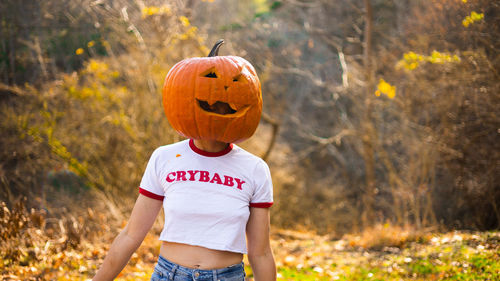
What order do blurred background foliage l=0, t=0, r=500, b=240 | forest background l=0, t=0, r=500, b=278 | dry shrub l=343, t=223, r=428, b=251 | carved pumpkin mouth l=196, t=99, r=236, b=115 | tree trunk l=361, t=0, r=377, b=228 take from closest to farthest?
carved pumpkin mouth l=196, t=99, r=236, b=115 < forest background l=0, t=0, r=500, b=278 < blurred background foliage l=0, t=0, r=500, b=240 < dry shrub l=343, t=223, r=428, b=251 < tree trunk l=361, t=0, r=377, b=228

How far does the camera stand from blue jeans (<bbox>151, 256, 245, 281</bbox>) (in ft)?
7.26

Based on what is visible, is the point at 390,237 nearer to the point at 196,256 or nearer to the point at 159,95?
the point at 159,95

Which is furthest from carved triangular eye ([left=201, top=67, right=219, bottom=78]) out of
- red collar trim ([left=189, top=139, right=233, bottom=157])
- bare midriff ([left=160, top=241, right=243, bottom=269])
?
bare midriff ([left=160, top=241, right=243, bottom=269])

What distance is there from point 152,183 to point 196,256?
431mm

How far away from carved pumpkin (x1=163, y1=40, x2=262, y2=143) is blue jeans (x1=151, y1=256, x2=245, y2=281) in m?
0.66

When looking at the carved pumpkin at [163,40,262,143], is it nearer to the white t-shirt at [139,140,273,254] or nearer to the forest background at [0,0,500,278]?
the white t-shirt at [139,140,273,254]

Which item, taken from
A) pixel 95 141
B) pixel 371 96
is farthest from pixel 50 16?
pixel 371 96

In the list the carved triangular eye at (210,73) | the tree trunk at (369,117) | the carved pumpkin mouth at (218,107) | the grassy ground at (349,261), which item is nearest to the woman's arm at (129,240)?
the carved pumpkin mouth at (218,107)

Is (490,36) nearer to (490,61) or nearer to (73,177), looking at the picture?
(490,61)

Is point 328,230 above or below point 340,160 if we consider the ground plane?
below

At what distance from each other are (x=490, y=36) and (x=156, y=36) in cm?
589

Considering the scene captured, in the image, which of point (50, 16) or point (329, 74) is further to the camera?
point (329, 74)

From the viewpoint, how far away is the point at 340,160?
16406 millimetres

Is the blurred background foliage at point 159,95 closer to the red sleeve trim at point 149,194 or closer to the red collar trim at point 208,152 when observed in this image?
the red sleeve trim at point 149,194
